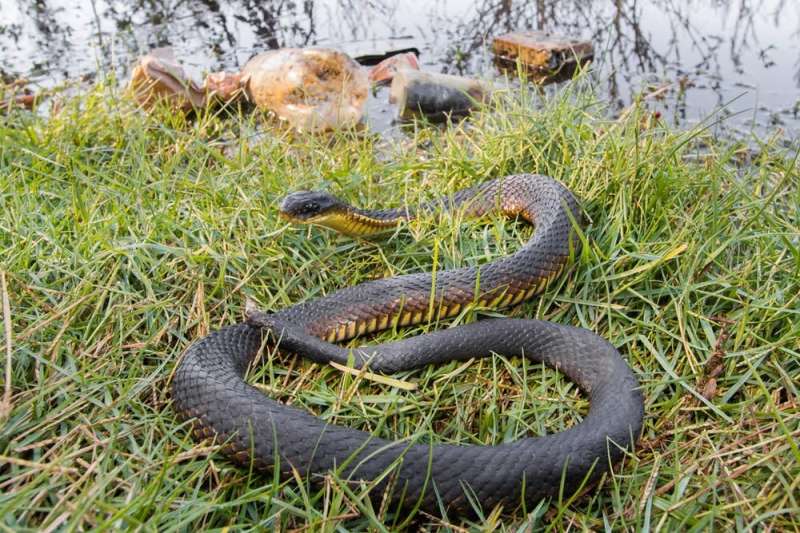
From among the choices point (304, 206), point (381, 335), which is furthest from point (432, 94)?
point (381, 335)

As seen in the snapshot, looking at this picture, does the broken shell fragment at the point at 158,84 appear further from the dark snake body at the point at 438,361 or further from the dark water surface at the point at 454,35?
the dark snake body at the point at 438,361

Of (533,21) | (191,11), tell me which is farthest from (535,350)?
(191,11)

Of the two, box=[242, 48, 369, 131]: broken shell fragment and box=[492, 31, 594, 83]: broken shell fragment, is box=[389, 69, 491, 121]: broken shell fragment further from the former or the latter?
box=[492, 31, 594, 83]: broken shell fragment

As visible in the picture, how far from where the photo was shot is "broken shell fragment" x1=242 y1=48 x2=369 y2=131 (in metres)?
7.12

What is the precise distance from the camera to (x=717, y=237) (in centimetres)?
394

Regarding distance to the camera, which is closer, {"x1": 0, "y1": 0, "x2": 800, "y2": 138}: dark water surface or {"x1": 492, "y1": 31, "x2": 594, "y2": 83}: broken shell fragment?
{"x1": 0, "y1": 0, "x2": 800, "y2": 138}: dark water surface

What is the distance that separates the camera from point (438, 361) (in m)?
3.48

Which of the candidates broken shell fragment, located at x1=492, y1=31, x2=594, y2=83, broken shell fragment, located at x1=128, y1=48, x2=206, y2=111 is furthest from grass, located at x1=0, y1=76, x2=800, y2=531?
broken shell fragment, located at x1=492, y1=31, x2=594, y2=83

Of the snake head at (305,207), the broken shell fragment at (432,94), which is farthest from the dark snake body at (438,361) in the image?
the broken shell fragment at (432,94)

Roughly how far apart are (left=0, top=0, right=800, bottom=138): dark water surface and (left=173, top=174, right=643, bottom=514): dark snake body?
4.04 meters

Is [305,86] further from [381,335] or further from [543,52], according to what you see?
[381,335]

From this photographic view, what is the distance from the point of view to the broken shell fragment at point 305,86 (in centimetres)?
712

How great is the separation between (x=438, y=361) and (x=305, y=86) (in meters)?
4.53

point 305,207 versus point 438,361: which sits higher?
point 305,207
